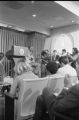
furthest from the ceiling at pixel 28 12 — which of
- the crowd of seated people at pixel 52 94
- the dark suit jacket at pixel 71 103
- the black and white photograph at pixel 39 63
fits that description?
the dark suit jacket at pixel 71 103

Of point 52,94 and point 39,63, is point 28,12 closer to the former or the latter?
point 39,63

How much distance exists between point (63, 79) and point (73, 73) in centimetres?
48

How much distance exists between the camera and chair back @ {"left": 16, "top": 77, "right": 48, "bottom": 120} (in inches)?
77.3

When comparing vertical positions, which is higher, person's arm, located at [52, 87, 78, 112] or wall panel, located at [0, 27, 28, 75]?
wall panel, located at [0, 27, 28, 75]

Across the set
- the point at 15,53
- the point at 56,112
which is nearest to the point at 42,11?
the point at 15,53

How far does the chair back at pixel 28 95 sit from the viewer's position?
6.44 feet

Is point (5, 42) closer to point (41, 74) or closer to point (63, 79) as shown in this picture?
point (41, 74)

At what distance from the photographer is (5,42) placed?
7023 mm

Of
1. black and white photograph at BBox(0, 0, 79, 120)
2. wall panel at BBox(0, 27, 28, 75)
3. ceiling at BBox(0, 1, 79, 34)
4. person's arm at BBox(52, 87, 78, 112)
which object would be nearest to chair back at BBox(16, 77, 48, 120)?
black and white photograph at BBox(0, 0, 79, 120)

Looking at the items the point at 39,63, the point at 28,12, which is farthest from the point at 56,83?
the point at 28,12

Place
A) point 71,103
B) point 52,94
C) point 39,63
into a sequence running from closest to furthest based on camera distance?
1. point 71,103
2. point 52,94
3. point 39,63

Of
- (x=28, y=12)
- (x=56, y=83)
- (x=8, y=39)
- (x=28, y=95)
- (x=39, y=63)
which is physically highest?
(x=28, y=12)

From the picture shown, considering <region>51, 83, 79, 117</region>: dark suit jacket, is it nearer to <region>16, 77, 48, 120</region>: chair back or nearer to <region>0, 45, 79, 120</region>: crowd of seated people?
<region>0, 45, 79, 120</region>: crowd of seated people

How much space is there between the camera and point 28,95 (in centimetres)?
204
